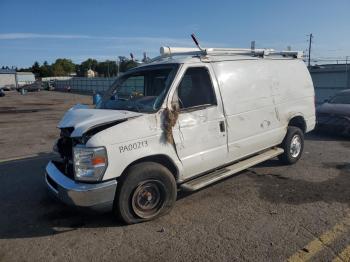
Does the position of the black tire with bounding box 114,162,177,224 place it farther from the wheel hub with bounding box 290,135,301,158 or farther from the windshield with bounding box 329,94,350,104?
the windshield with bounding box 329,94,350,104

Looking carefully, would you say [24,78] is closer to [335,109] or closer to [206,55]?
[335,109]

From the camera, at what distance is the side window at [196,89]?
15.3ft

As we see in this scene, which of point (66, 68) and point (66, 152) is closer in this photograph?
point (66, 152)

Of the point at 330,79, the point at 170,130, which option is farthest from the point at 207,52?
the point at 330,79

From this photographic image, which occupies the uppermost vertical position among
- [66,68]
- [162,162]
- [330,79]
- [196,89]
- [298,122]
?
[66,68]

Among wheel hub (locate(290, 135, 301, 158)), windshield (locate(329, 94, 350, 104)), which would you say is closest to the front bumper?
wheel hub (locate(290, 135, 301, 158))

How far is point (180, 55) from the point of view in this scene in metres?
5.36

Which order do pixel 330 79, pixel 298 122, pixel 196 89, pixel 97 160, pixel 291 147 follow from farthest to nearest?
pixel 330 79, pixel 298 122, pixel 291 147, pixel 196 89, pixel 97 160

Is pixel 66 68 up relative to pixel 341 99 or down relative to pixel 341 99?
up

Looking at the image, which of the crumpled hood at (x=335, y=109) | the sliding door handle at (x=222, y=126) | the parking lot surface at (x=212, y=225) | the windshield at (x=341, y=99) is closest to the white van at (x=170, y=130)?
the sliding door handle at (x=222, y=126)

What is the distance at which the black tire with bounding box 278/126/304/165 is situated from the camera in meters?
6.47

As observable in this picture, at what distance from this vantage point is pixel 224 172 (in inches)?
199

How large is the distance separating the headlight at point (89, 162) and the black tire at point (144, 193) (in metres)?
0.36

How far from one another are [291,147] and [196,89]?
288 cm
